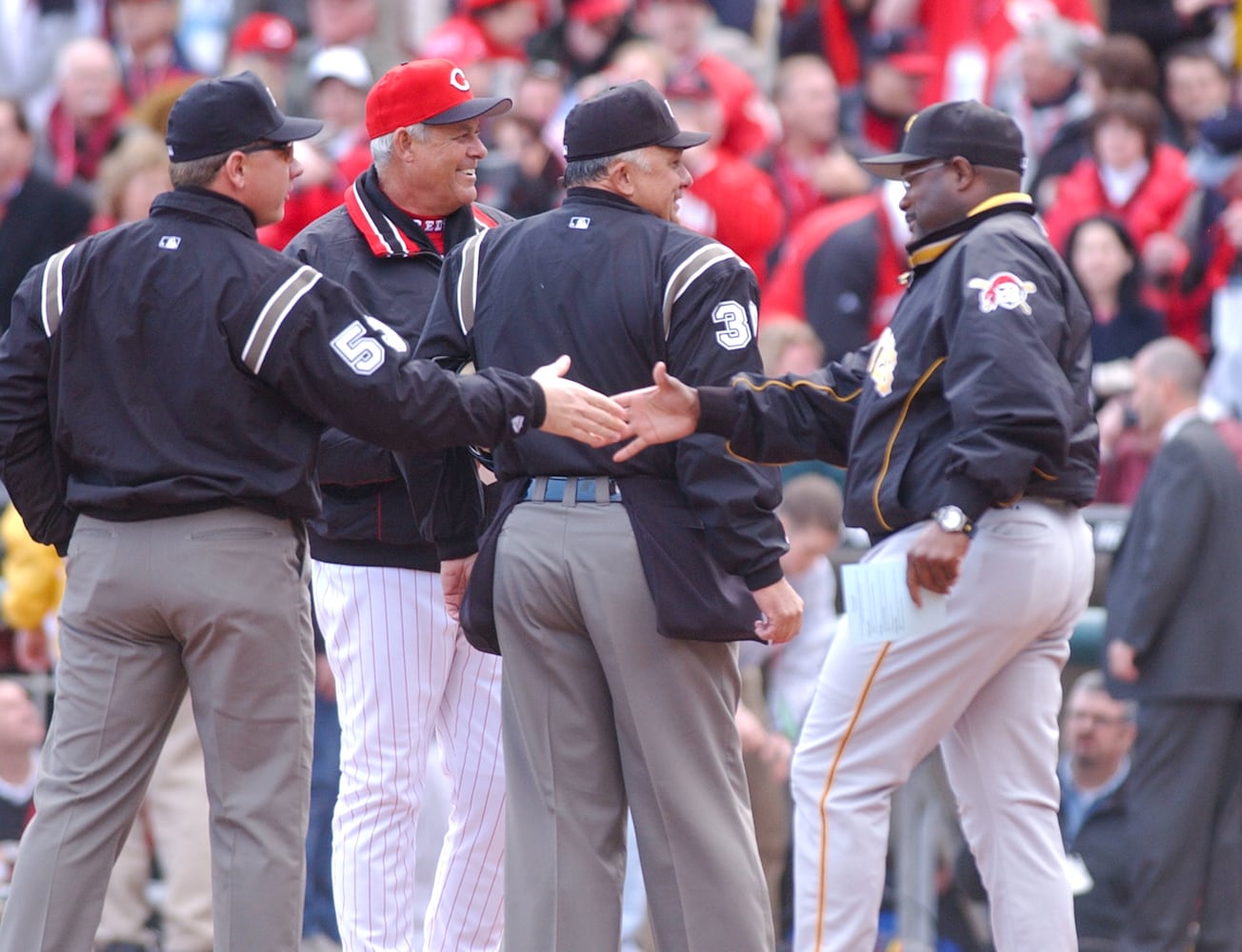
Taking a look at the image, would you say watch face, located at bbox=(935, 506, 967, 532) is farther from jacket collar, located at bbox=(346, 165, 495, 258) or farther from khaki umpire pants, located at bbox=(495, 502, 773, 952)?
jacket collar, located at bbox=(346, 165, 495, 258)

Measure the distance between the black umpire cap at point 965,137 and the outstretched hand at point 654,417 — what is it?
107cm

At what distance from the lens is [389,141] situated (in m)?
5.44

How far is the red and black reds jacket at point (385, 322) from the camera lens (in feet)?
17.4

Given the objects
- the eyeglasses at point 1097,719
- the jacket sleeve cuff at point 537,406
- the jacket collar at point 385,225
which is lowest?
the eyeglasses at point 1097,719

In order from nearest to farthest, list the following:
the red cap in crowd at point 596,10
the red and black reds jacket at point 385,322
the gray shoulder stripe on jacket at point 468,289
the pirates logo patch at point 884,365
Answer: the gray shoulder stripe on jacket at point 468,289 < the pirates logo patch at point 884,365 < the red and black reds jacket at point 385,322 < the red cap in crowd at point 596,10

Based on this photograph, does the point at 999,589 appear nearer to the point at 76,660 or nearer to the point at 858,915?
the point at 858,915

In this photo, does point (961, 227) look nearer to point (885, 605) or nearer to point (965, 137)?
point (965, 137)

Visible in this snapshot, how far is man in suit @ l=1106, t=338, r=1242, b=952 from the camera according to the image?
7539mm

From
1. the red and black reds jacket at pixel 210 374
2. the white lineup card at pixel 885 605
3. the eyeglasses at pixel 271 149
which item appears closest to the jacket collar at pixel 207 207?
the red and black reds jacket at pixel 210 374

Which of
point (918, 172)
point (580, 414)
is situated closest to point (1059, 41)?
point (918, 172)

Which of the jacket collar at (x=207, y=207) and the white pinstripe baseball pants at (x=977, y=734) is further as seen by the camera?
the white pinstripe baseball pants at (x=977, y=734)

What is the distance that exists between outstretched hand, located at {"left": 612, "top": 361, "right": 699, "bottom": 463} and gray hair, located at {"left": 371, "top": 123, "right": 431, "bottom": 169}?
108 centimetres

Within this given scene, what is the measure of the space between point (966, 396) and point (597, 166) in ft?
3.54

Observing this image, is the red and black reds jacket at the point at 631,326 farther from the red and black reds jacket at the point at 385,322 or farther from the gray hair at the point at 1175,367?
the gray hair at the point at 1175,367
